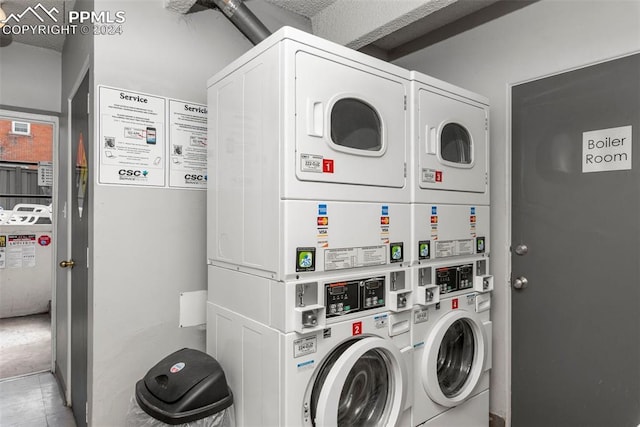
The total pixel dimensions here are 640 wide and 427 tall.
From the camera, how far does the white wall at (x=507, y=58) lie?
→ 2135 mm

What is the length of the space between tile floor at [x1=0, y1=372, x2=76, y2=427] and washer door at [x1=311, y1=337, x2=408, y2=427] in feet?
6.68

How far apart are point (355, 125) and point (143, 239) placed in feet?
4.12

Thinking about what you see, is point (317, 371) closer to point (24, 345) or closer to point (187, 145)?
point (187, 145)

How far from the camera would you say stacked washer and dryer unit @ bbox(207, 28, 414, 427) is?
59.9 inches

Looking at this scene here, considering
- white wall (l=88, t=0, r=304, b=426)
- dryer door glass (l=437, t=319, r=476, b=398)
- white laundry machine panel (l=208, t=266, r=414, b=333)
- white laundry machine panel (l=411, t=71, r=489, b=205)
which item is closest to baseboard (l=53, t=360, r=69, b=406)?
white wall (l=88, t=0, r=304, b=426)

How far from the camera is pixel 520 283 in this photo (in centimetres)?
245

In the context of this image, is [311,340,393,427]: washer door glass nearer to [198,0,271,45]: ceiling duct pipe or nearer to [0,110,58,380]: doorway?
[198,0,271,45]: ceiling duct pipe

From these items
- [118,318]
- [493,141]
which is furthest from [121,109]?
[493,141]

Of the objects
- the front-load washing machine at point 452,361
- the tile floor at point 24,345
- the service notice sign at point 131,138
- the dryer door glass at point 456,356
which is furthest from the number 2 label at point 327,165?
the tile floor at point 24,345

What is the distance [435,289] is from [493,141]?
48.5 inches

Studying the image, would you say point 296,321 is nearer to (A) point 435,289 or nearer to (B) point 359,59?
(A) point 435,289

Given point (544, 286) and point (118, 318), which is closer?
point (118, 318)

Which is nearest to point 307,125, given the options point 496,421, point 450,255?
point 450,255

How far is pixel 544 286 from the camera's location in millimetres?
2354
